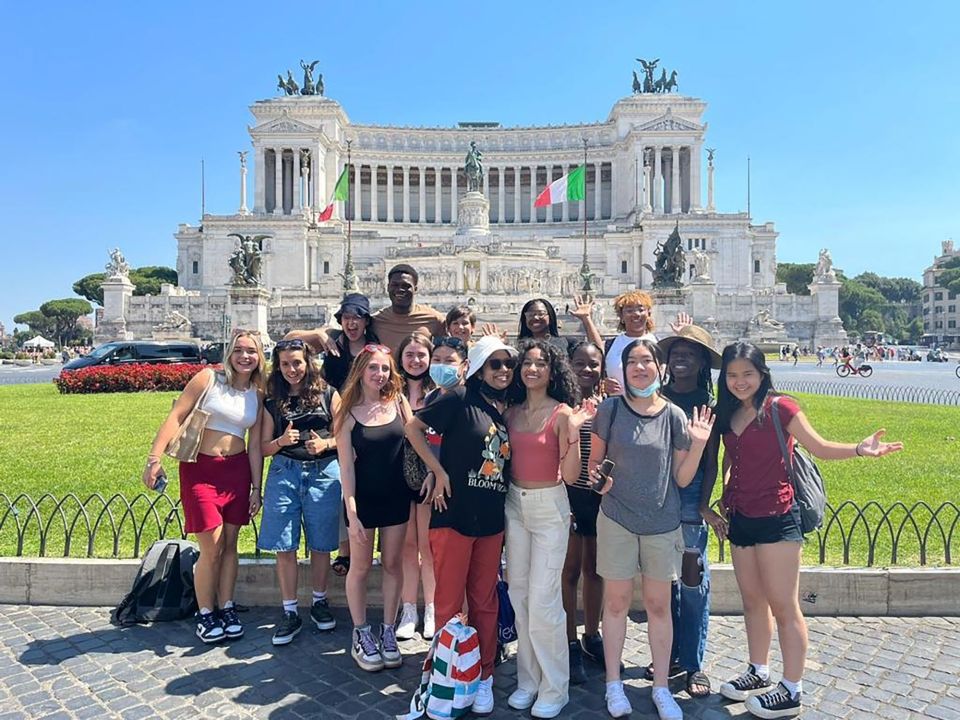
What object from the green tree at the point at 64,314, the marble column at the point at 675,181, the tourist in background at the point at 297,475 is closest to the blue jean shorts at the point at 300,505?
the tourist in background at the point at 297,475

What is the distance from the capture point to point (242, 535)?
833 cm

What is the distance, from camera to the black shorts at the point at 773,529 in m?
4.84

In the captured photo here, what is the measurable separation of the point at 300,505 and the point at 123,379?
21.6 m

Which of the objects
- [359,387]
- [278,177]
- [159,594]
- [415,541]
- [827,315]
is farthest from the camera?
[278,177]

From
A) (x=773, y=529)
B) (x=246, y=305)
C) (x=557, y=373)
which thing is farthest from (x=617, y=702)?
(x=246, y=305)

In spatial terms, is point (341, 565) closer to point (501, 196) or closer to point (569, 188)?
point (569, 188)

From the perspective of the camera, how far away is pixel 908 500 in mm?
9188

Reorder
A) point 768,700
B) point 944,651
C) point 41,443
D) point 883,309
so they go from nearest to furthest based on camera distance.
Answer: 1. point 768,700
2. point 944,651
3. point 41,443
4. point 883,309

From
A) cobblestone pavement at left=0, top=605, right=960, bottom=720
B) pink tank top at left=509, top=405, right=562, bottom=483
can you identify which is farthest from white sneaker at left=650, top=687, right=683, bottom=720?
pink tank top at left=509, top=405, right=562, bottom=483

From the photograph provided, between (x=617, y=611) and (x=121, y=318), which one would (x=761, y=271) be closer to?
(x=121, y=318)

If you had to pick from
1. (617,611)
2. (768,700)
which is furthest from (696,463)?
(768,700)

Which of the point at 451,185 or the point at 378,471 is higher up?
the point at 451,185

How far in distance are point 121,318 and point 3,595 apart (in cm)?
5374

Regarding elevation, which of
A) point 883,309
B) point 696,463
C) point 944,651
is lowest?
point 944,651
